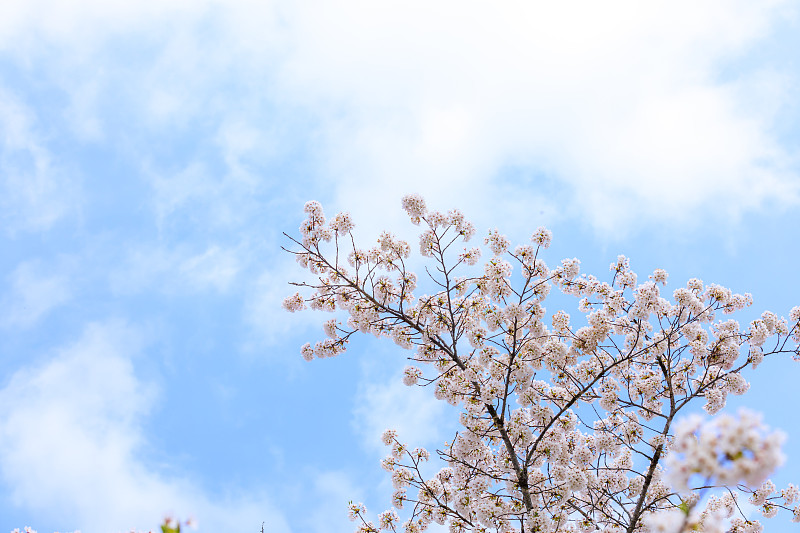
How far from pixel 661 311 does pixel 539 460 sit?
3.94 meters

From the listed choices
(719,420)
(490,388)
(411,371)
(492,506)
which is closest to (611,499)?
(492,506)

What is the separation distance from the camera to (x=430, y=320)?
32.6 feet

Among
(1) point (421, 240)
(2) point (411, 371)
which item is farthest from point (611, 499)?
(1) point (421, 240)

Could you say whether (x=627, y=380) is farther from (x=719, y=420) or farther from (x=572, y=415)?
(x=719, y=420)

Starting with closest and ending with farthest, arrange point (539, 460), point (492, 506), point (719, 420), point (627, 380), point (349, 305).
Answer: point (719, 420) → point (492, 506) → point (539, 460) → point (349, 305) → point (627, 380)

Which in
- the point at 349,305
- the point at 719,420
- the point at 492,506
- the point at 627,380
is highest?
the point at 349,305

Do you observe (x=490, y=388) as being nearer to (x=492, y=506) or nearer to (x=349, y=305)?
(x=492, y=506)

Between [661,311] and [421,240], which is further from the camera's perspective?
[661,311]

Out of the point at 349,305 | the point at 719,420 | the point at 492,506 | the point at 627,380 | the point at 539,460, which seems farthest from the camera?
the point at 627,380

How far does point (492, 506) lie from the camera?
357 inches

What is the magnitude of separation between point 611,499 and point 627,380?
2255mm

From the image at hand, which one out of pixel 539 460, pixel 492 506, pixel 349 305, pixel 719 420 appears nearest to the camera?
pixel 719 420

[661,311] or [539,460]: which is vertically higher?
[661,311]

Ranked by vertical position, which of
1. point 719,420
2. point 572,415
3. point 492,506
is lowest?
point 719,420
